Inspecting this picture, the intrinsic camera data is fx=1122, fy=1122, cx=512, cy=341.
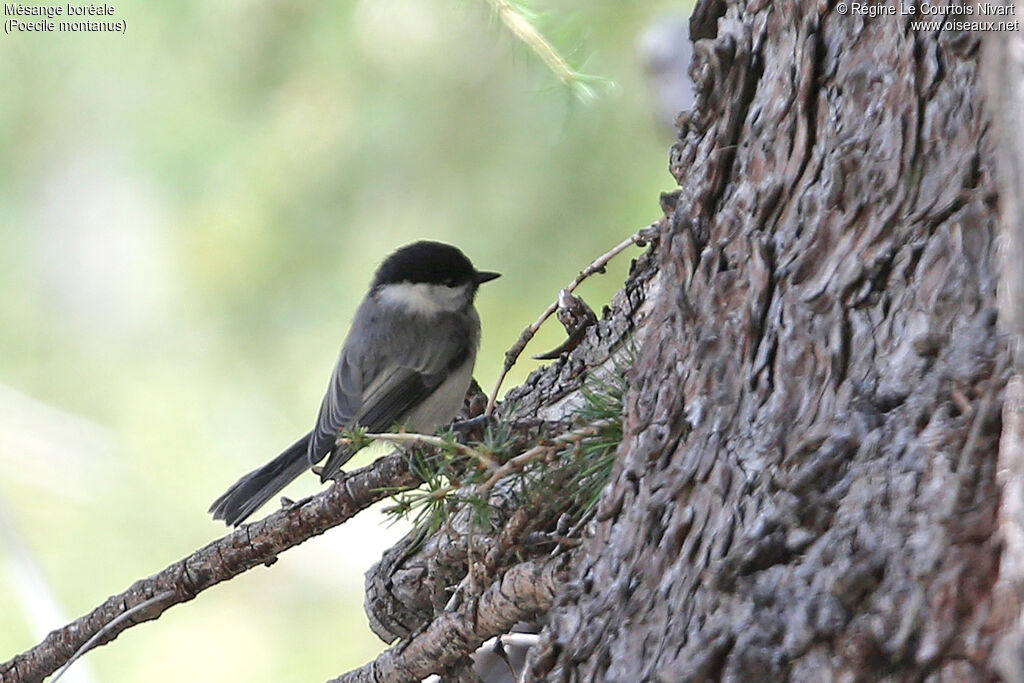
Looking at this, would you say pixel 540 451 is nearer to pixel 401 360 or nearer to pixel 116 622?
pixel 116 622

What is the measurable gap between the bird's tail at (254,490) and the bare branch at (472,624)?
929 millimetres

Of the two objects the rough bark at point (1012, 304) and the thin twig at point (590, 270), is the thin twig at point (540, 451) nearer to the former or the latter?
the thin twig at point (590, 270)

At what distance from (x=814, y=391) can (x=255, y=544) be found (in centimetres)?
85

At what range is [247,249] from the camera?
3.38 m

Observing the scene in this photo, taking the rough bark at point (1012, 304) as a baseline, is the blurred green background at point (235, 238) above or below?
above

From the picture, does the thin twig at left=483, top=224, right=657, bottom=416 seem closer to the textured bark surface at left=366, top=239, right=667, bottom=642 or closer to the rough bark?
the textured bark surface at left=366, top=239, right=667, bottom=642

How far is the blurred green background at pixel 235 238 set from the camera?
113 inches

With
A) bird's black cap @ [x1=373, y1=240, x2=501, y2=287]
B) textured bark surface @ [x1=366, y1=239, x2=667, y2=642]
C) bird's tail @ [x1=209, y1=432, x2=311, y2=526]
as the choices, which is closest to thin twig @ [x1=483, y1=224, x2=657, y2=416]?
textured bark surface @ [x1=366, y1=239, x2=667, y2=642]

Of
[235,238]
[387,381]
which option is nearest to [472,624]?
[387,381]

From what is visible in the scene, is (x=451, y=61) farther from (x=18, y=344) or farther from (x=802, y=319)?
(x=802, y=319)

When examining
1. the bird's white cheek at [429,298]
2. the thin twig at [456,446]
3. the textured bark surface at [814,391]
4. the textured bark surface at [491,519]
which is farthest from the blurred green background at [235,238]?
the textured bark surface at [814,391]

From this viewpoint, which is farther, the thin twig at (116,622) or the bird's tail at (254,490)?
the bird's tail at (254,490)

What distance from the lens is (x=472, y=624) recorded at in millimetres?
1265

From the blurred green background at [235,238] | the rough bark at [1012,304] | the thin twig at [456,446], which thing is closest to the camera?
the rough bark at [1012,304]
